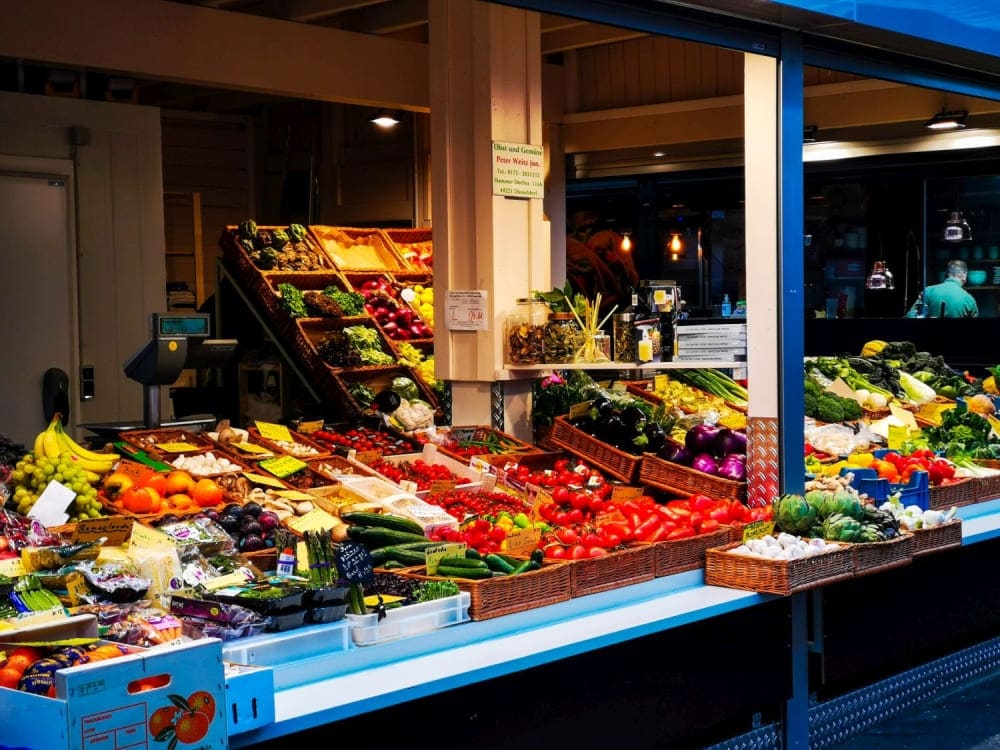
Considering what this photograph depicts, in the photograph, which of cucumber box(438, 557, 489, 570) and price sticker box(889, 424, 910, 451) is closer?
cucumber box(438, 557, 489, 570)

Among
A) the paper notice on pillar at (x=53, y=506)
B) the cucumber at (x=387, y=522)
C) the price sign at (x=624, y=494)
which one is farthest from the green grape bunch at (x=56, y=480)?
the price sign at (x=624, y=494)

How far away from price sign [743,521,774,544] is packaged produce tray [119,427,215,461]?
227cm

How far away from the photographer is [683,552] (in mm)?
4602

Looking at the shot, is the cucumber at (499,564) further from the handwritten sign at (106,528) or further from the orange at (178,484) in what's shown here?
the orange at (178,484)

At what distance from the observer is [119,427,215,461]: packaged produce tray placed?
17.9 ft

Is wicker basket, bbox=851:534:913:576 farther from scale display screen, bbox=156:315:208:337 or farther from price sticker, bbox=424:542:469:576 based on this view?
scale display screen, bbox=156:315:208:337

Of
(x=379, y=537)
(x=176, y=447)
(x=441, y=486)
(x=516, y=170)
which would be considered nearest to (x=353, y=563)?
(x=379, y=537)

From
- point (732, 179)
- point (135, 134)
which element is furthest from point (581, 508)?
point (732, 179)

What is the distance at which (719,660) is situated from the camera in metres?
4.47

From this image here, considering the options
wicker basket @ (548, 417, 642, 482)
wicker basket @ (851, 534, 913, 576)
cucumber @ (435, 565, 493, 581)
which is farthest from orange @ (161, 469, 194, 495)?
wicker basket @ (851, 534, 913, 576)

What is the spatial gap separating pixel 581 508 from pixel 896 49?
230 centimetres

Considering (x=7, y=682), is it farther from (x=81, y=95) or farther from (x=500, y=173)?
(x=81, y=95)

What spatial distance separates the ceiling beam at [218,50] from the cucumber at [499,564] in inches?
183

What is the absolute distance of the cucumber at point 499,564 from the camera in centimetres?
408
